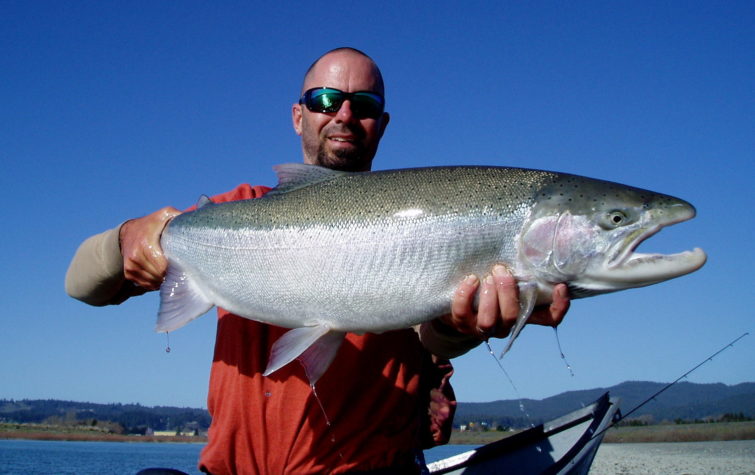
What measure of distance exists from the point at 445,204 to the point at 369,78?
2321mm

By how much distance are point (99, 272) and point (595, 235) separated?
10.9 ft

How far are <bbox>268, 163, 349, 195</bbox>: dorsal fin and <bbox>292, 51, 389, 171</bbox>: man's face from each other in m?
1.18

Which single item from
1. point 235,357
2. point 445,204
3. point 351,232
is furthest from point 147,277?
point 445,204

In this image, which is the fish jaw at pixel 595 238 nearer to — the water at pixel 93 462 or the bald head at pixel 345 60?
the bald head at pixel 345 60

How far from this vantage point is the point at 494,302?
362cm

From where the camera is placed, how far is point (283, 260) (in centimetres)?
396

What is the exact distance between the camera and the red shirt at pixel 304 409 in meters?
4.07

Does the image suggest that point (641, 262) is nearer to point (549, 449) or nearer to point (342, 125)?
point (342, 125)

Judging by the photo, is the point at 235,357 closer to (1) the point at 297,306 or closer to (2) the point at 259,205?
(1) the point at 297,306

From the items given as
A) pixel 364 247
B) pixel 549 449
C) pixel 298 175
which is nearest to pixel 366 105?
pixel 298 175

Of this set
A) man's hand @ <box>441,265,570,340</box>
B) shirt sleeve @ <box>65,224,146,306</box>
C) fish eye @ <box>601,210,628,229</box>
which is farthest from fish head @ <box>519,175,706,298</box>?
shirt sleeve @ <box>65,224,146,306</box>

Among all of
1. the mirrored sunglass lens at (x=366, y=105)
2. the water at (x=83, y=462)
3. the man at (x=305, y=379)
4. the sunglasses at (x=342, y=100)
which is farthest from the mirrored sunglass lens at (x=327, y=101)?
the water at (x=83, y=462)

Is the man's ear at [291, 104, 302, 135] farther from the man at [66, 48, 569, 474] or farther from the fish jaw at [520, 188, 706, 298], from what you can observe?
the fish jaw at [520, 188, 706, 298]

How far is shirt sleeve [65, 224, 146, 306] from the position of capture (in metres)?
4.31
